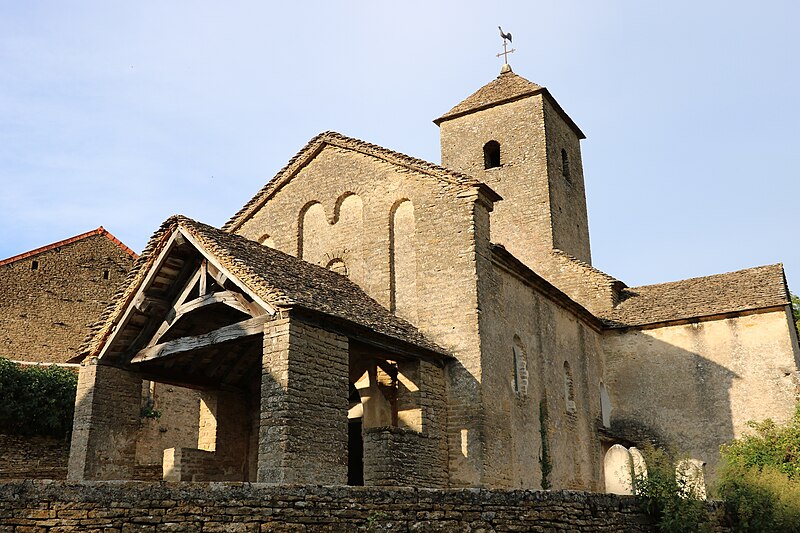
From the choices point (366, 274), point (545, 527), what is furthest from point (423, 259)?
point (545, 527)

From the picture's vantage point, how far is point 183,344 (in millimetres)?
13000

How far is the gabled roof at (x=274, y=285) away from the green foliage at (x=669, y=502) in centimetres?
452

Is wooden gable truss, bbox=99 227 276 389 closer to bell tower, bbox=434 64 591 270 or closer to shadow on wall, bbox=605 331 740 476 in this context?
shadow on wall, bbox=605 331 740 476

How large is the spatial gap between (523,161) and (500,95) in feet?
9.31

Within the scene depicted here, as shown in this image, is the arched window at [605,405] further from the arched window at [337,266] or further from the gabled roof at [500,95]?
the gabled roof at [500,95]

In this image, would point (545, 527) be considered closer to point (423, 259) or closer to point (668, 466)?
point (668, 466)

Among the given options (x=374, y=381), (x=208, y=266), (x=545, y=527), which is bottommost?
(x=545, y=527)

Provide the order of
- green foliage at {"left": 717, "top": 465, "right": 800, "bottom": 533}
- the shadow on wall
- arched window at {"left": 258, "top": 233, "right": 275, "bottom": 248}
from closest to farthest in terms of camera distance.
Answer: green foliage at {"left": 717, "top": 465, "right": 800, "bottom": 533}, arched window at {"left": 258, "top": 233, "right": 275, "bottom": 248}, the shadow on wall

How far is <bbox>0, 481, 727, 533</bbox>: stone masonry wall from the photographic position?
21.5 feet

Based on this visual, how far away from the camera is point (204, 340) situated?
1269 cm

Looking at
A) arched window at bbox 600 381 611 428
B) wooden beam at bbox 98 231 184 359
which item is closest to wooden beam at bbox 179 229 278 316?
wooden beam at bbox 98 231 184 359

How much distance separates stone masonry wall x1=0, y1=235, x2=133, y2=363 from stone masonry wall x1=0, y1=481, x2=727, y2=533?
16786 mm

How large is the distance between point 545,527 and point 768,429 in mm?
12280

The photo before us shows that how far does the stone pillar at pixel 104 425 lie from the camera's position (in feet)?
42.5
